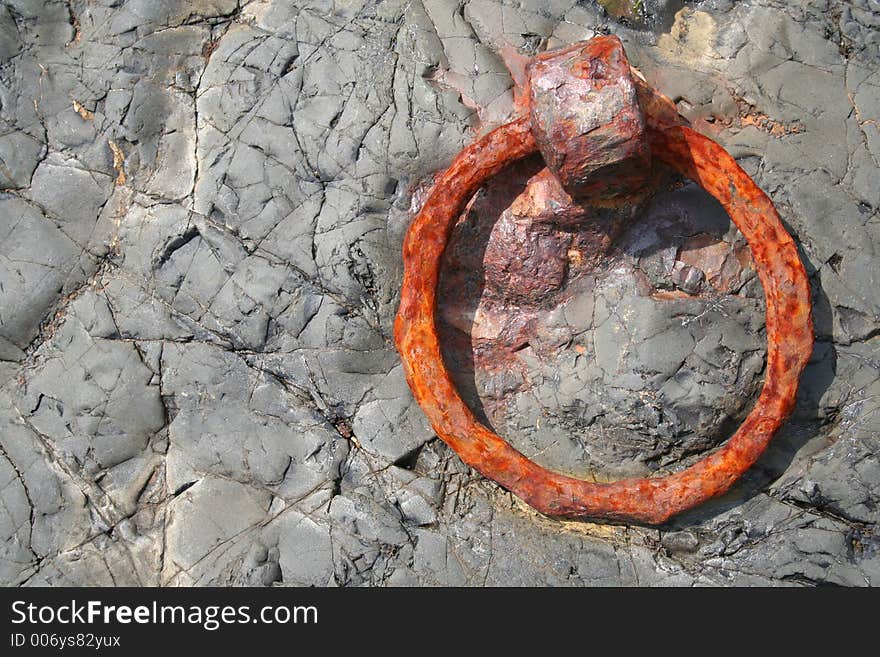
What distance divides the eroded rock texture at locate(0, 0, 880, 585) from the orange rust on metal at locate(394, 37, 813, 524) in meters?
0.28

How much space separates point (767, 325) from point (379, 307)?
5.09 ft

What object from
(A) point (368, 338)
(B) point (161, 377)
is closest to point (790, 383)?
(A) point (368, 338)

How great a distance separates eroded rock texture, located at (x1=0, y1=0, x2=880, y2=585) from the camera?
12.5 ft

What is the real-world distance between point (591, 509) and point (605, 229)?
113 cm

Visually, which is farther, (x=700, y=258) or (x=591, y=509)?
(x=700, y=258)

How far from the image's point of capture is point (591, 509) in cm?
361

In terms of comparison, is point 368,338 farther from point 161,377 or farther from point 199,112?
point 199,112

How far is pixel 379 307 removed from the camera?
12.9ft

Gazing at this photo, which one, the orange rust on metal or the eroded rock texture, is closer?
the orange rust on metal

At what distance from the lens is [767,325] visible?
3.54 metres

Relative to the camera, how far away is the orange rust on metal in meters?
3.46

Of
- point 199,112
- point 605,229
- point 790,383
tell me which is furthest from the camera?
point 199,112

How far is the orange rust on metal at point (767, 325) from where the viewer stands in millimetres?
3457

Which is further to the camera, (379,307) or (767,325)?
(379,307)
